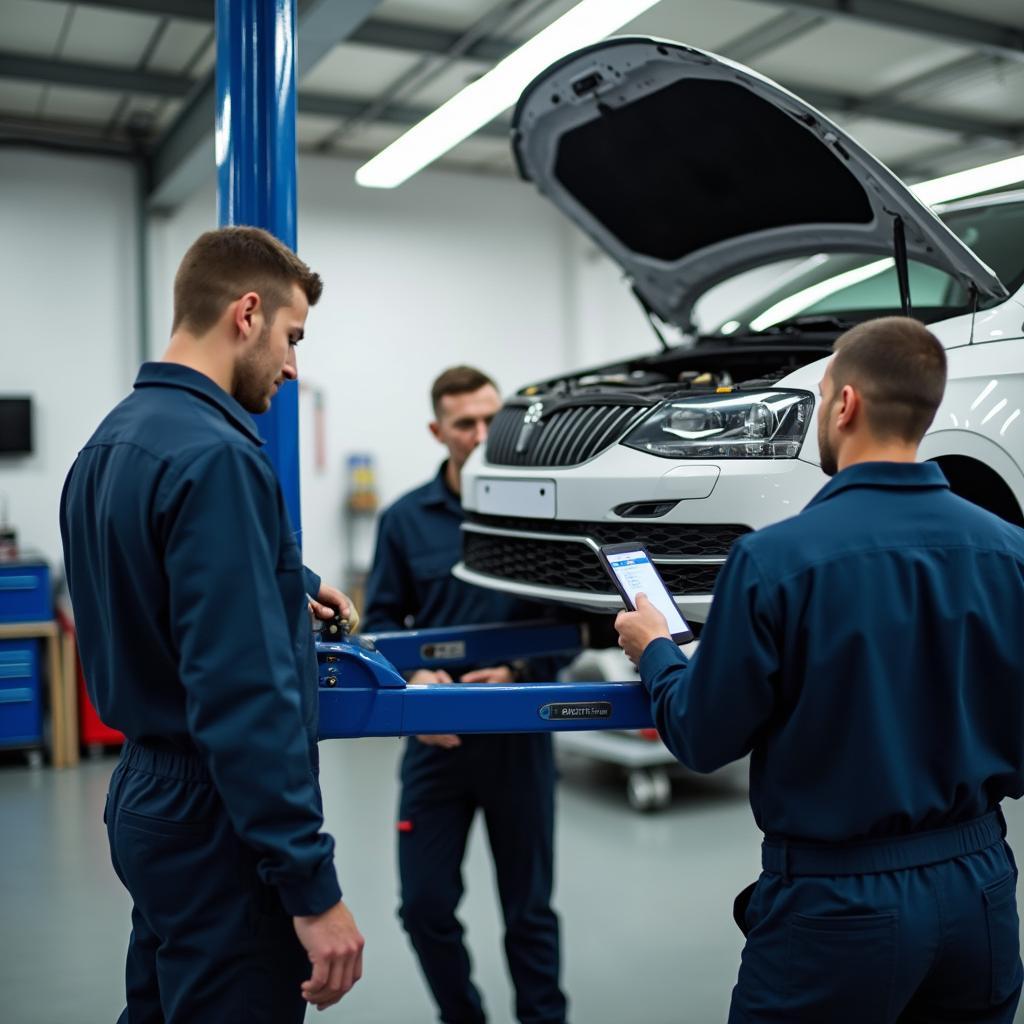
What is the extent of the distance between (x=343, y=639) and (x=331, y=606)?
7 cm

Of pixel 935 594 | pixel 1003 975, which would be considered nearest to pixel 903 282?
pixel 935 594

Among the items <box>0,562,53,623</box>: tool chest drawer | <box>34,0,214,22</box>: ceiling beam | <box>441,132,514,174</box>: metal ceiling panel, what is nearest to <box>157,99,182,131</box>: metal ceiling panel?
<box>34,0,214,22</box>: ceiling beam

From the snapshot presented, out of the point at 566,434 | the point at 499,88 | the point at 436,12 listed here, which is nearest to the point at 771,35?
the point at 436,12

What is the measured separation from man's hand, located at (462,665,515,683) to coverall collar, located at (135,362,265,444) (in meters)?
1.24

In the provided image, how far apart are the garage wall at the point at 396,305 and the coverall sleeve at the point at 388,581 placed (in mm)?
5004

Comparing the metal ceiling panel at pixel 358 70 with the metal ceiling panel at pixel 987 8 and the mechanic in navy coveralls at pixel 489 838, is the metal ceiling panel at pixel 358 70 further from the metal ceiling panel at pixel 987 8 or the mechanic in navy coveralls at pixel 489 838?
the mechanic in navy coveralls at pixel 489 838

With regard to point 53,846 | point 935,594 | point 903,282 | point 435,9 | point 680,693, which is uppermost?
point 435,9

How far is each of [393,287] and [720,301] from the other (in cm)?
325

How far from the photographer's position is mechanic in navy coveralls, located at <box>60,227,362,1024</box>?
139 cm

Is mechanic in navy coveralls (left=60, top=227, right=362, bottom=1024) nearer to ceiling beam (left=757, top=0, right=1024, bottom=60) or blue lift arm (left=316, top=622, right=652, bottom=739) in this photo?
blue lift arm (left=316, top=622, right=652, bottom=739)

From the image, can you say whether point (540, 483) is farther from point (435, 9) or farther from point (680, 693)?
point (435, 9)

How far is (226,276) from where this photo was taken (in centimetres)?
156

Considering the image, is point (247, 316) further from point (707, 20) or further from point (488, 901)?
point (707, 20)

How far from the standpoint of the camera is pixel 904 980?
1.51 m
